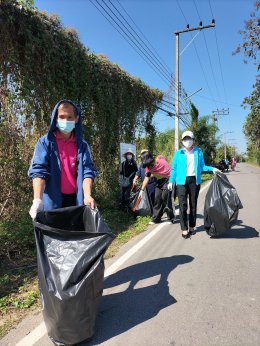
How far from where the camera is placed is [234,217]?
20.5ft

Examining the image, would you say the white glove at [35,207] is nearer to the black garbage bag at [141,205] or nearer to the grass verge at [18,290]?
the grass verge at [18,290]

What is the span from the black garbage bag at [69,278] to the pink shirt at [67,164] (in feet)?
2.37

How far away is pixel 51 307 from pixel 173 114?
1795cm

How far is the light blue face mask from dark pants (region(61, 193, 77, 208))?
0.66 m

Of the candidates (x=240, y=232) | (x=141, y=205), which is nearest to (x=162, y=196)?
(x=141, y=205)

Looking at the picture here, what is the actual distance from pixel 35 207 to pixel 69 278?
2.56 feet

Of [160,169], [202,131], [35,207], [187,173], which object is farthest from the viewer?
[202,131]

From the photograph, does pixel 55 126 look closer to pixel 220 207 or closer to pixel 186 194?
pixel 186 194

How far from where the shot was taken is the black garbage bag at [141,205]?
8.27m

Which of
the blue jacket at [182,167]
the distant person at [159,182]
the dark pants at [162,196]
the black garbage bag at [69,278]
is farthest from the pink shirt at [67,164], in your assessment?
the dark pants at [162,196]

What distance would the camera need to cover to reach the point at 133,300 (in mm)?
3906

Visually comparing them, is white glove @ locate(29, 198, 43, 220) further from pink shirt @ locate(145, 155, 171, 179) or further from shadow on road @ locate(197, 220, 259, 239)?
pink shirt @ locate(145, 155, 171, 179)

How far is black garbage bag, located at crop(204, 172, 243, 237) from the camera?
20.5 feet

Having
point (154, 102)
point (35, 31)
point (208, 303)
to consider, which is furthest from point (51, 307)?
point (154, 102)
